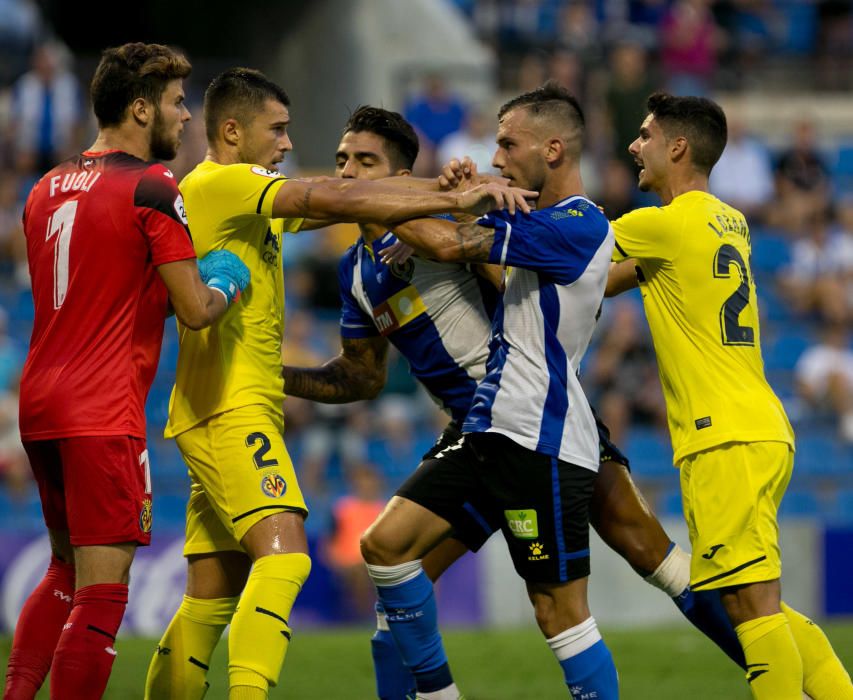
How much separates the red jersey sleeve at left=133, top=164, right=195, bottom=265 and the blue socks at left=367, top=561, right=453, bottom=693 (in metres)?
1.57

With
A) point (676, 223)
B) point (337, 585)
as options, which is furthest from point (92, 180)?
point (337, 585)

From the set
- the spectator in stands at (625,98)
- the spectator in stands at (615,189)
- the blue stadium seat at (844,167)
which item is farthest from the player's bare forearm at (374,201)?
the blue stadium seat at (844,167)

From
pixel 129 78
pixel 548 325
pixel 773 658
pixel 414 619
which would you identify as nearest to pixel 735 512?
pixel 773 658

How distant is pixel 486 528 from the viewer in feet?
20.5

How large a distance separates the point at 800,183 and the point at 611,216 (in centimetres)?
274

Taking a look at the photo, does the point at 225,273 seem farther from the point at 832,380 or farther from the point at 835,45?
the point at 835,45

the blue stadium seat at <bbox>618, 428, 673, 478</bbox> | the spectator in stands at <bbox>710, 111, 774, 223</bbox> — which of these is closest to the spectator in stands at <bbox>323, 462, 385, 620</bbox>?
the blue stadium seat at <bbox>618, 428, 673, 478</bbox>

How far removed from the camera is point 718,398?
596cm

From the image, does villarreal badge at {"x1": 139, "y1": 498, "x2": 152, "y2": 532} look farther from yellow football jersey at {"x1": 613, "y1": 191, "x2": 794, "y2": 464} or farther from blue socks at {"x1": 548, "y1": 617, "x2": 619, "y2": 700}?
yellow football jersey at {"x1": 613, "y1": 191, "x2": 794, "y2": 464}

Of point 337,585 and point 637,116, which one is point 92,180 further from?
point 637,116

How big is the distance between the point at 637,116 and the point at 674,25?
2.80 meters

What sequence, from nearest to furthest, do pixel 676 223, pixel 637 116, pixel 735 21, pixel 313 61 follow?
1. pixel 676 223
2. pixel 637 116
3. pixel 313 61
4. pixel 735 21

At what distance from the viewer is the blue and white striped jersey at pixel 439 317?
640cm

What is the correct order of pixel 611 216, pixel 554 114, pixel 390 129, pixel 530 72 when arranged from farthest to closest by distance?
→ pixel 530 72, pixel 611 216, pixel 390 129, pixel 554 114
